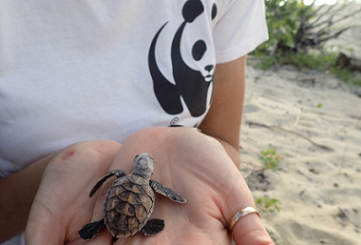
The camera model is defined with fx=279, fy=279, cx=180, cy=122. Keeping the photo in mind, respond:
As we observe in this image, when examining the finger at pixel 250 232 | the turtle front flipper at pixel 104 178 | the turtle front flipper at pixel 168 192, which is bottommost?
the finger at pixel 250 232

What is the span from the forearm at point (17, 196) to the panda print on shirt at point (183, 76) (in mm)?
559

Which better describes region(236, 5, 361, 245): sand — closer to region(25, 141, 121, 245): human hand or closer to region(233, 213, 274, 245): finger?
region(233, 213, 274, 245): finger

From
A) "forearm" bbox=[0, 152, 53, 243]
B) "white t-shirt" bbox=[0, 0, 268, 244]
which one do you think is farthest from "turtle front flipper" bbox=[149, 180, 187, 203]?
"forearm" bbox=[0, 152, 53, 243]

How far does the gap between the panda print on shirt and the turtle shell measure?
1.28ft

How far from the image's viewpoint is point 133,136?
3.96 ft

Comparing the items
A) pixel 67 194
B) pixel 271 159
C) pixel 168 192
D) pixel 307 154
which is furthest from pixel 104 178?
pixel 307 154

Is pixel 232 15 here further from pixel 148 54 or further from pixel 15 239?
pixel 15 239

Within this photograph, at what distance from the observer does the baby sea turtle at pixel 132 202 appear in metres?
0.96

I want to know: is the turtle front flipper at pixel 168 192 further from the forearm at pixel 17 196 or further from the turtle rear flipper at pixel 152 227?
the forearm at pixel 17 196

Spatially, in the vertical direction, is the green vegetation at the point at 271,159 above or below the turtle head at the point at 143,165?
below

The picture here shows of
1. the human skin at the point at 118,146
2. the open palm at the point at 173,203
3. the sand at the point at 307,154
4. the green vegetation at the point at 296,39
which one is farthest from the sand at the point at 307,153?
the open palm at the point at 173,203

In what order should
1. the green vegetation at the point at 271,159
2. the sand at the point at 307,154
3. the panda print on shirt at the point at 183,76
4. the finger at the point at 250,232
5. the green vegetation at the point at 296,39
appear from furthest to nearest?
1. the green vegetation at the point at 296,39
2. the green vegetation at the point at 271,159
3. the sand at the point at 307,154
4. the panda print on shirt at the point at 183,76
5. the finger at the point at 250,232

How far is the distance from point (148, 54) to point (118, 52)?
0.14m

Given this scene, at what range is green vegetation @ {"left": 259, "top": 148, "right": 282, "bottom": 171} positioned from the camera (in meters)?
2.55
